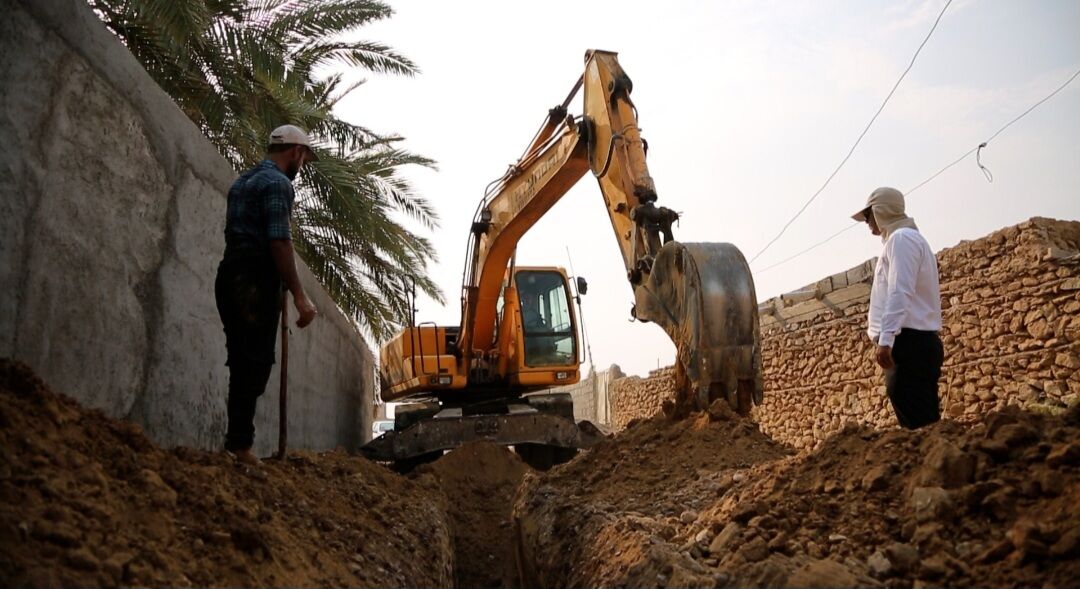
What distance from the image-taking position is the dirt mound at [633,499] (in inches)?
134

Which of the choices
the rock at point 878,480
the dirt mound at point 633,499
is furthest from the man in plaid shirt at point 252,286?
the rock at point 878,480

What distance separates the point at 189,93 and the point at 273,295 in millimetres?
5590

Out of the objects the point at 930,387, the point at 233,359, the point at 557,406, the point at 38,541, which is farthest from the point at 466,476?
the point at 38,541

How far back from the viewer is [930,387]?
405 cm

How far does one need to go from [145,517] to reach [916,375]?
335 centimetres

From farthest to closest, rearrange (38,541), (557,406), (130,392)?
(557,406) < (130,392) < (38,541)

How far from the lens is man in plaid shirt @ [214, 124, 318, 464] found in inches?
158

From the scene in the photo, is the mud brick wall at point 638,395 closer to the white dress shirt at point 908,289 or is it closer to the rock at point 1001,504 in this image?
the white dress shirt at point 908,289

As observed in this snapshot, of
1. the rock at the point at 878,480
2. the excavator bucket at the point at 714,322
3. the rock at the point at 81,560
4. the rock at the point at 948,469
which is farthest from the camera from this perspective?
the excavator bucket at the point at 714,322

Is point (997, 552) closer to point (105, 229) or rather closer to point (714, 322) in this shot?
point (714, 322)

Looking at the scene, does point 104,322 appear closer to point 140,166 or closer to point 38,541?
point 140,166

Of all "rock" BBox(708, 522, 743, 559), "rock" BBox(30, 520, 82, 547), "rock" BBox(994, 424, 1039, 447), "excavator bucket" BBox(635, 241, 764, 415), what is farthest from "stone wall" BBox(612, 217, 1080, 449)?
"rock" BBox(30, 520, 82, 547)

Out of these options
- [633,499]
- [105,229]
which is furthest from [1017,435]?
[105,229]

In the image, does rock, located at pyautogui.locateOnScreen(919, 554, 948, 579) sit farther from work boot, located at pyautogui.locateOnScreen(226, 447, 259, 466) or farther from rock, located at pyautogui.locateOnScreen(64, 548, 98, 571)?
work boot, located at pyautogui.locateOnScreen(226, 447, 259, 466)
